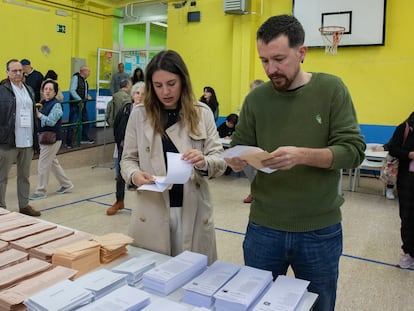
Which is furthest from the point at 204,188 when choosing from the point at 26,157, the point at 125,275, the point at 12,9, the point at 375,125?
the point at 12,9

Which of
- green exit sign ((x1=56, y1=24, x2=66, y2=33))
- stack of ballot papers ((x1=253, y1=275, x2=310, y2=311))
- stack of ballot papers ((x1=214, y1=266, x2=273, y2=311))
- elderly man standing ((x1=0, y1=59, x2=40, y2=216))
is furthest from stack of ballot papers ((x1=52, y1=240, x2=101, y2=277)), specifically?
green exit sign ((x1=56, y1=24, x2=66, y2=33))

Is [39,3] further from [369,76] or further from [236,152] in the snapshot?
[236,152]

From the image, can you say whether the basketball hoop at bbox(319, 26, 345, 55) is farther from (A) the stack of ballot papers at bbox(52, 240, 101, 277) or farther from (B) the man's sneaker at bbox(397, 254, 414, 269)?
(A) the stack of ballot papers at bbox(52, 240, 101, 277)

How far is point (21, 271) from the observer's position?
1.44 meters

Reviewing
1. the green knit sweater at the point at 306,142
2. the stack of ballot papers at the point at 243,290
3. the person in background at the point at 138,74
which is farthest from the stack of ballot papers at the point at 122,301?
the person in background at the point at 138,74

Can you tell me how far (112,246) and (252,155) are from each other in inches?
27.6

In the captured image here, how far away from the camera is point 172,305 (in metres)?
1.26

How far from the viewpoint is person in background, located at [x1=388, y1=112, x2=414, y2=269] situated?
3.16m

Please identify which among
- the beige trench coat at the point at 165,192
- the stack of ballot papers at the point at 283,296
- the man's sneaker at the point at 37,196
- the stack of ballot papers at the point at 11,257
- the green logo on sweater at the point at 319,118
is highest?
the green logo on sweater at the point at 319,118

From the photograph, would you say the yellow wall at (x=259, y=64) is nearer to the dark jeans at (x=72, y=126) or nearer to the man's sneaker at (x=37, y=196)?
the dark jeans at (x=72, y=126)

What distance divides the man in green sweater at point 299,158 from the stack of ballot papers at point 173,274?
25cm

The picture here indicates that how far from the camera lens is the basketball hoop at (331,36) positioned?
7383 millimetres

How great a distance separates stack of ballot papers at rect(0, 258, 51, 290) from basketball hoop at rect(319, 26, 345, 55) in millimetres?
7015

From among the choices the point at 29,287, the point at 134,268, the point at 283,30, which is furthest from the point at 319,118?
the point at 29,287
